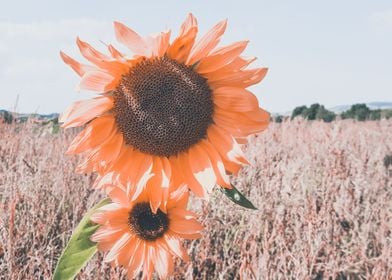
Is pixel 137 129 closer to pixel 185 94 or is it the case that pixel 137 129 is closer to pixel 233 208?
pixel 185 94

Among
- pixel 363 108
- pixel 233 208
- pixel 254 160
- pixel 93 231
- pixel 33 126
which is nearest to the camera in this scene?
pixel 93 231

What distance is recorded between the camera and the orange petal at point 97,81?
1.90ft

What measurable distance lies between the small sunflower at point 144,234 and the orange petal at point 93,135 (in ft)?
0.37

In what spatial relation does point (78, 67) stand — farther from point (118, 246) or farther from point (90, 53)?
point (118, 246)

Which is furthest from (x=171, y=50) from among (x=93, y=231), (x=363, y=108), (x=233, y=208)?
(x=363, y=108)

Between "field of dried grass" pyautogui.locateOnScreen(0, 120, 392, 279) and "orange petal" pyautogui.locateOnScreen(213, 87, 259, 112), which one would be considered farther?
"field of dried grass" pyautogui.locateOnScreen(0, 120, 392, 279)

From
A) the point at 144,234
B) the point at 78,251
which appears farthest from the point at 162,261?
the point at 78,251

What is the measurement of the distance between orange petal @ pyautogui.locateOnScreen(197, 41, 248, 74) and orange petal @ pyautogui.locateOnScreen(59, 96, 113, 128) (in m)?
0.13

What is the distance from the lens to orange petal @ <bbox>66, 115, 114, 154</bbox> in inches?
24.1

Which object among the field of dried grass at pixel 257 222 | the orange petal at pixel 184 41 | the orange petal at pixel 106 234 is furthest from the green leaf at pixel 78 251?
the field of dried grass at pixel 257 222

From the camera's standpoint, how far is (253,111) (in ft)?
1.99

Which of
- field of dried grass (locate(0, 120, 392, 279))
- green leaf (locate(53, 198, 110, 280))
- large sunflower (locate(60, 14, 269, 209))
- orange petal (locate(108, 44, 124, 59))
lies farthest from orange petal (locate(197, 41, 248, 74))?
field of dried grass (locate(0, 120, 392, 279))

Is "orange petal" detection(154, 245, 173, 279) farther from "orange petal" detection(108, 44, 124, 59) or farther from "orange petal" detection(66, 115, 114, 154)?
"orange petal" detection(108, 44, 124, 59)

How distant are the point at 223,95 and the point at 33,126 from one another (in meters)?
3.11
